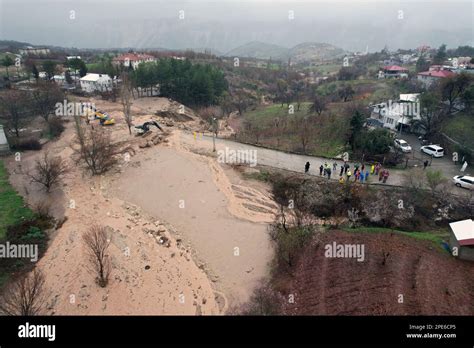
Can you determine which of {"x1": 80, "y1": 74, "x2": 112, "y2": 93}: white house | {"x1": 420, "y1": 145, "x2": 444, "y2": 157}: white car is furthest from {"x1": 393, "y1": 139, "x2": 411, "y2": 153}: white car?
{"x1": 80, "y1": 74, "x2": 112, "y2": 93}: white house

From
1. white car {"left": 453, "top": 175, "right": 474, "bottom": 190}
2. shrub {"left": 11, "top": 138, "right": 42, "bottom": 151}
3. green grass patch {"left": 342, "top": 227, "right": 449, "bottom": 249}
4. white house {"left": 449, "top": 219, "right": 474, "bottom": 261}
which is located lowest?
green grass patch {"left": 342, "top": 227, "right": 449, "bottom": 249}

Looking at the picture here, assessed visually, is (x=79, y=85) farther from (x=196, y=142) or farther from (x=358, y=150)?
(x=358, y=150)

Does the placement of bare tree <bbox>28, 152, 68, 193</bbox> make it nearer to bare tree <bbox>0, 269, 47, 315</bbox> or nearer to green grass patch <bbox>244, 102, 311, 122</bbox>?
bare tree <bbox>0, 269, 47, 315</bbox>

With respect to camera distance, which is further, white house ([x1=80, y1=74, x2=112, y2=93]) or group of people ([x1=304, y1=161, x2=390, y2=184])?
white house ([x1=80, y1=74, x2=112, y2=93])

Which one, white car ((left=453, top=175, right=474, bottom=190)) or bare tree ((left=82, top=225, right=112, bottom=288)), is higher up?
white car ((left=453, top=175, right=474, bottom=190))
